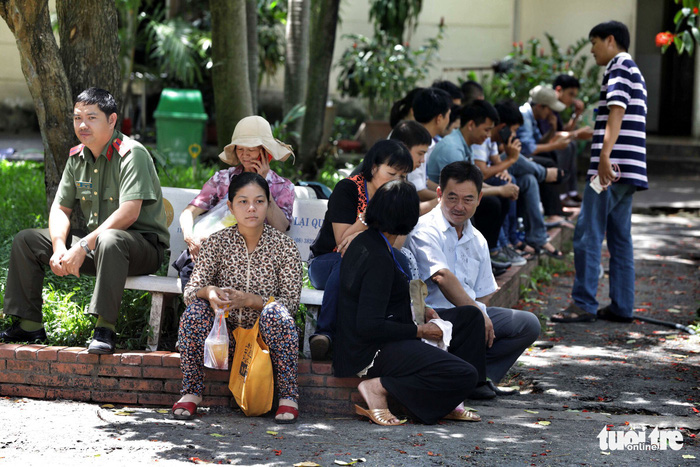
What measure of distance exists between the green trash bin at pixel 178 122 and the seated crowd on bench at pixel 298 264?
19.3ft

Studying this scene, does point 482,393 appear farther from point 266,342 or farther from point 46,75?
point 46,75

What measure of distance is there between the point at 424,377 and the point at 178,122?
24.9ft

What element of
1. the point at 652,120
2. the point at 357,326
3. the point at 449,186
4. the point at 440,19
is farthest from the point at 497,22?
the point at 357,326

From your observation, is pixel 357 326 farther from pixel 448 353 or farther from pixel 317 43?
pixel 317 43

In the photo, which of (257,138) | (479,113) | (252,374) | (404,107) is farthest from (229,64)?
(252,374)

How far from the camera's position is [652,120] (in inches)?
661

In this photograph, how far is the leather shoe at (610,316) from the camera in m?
6.66

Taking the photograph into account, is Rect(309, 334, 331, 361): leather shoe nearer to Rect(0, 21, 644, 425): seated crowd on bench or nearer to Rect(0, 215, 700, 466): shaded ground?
Rect(0, 21, 644, 425): seated crowd on bench

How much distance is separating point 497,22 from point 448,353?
10888mm

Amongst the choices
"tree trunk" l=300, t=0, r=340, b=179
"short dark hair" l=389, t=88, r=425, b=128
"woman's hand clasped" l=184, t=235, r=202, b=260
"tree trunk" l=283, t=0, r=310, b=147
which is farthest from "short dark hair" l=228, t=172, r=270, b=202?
"tree trunk" l=283, t=0, r=310, b=147

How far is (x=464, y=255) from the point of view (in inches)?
201

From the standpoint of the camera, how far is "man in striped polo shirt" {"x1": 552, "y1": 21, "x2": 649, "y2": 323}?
6.33 meters

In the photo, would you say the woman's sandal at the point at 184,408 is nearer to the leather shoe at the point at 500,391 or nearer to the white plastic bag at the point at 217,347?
the white plastic bag at the point at 217,347

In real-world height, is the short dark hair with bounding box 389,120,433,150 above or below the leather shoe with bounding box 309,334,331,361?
above
